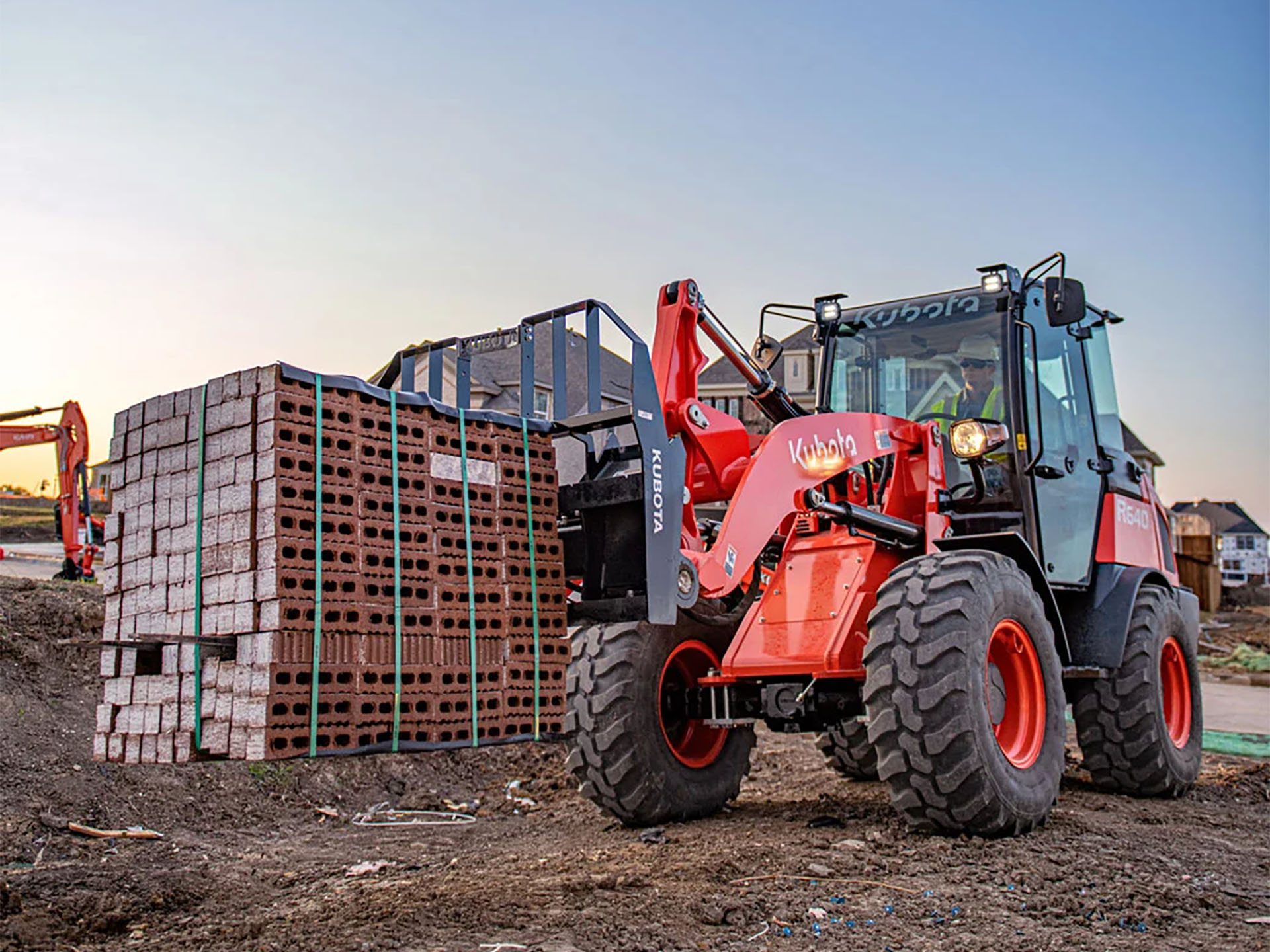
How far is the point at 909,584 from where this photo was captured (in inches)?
241

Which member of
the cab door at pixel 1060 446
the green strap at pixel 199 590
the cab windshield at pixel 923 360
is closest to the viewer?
the green strap at pixel 199 590

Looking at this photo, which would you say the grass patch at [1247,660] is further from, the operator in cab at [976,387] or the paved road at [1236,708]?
the operator in cab at [976,387]

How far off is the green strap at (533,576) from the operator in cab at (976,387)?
3.57 m

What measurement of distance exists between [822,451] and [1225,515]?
10088cm

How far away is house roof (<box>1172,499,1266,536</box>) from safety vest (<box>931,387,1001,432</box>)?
92.9 meters

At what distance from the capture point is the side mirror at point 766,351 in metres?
7.04

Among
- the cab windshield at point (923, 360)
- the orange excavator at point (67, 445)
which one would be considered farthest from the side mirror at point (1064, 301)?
the orange excavator at point (67, 445)

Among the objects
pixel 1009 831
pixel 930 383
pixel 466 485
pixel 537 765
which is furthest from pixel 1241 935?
pixel 537 765

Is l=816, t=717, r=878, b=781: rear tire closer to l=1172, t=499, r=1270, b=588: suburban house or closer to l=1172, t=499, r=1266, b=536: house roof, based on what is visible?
l=1172, t=499, r=1270, b=588: suburban house

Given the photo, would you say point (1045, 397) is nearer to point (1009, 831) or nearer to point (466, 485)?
point (1009, 831)

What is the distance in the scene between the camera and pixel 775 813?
7312 mm

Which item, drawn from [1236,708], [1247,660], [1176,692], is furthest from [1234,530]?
[1176,692]

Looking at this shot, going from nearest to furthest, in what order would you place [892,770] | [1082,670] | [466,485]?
[466,485] → [892,770] → [1082,670]

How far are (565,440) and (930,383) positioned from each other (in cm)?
317
